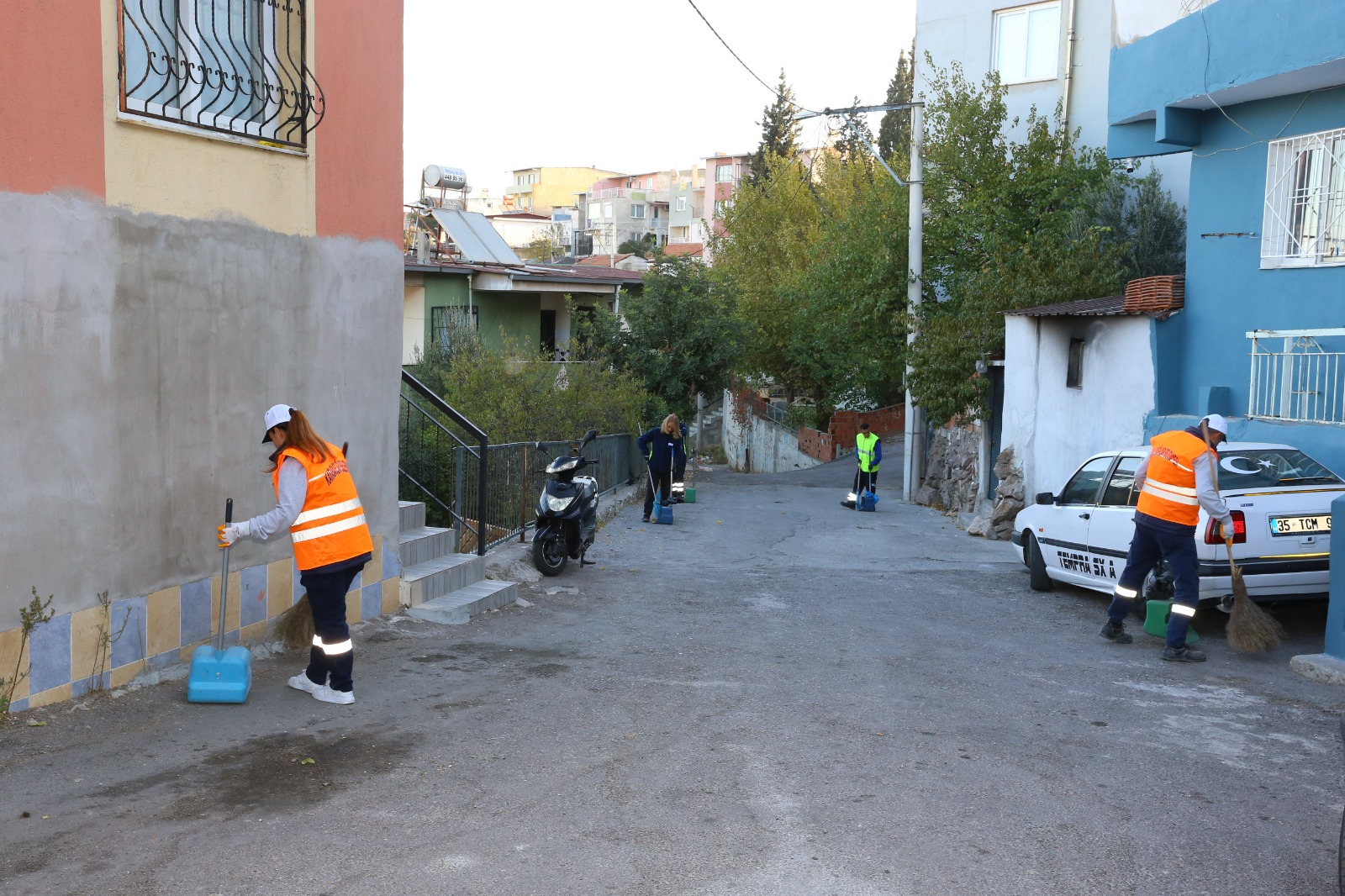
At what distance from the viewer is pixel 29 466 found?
5949mm

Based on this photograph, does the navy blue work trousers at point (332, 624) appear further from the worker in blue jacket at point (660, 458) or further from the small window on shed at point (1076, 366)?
the small window on shed at point (1076, 366)

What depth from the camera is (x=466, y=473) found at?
11.9 meters

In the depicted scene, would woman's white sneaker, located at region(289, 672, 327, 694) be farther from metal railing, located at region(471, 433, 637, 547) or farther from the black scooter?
the black scooter

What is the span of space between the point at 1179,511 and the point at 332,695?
613cm

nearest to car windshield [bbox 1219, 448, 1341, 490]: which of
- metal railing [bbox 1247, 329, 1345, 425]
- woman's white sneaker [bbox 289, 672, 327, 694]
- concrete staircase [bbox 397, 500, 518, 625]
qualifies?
metal railing [bbox 1247, 329, 1345, 425]

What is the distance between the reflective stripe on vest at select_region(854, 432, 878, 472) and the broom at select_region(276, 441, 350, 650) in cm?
1542

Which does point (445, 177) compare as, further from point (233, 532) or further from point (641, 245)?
point (641, 245)

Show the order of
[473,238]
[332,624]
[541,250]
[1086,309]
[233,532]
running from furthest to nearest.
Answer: [541,250] < [473,238] < [1086,309] < [332,624] < [233,532]

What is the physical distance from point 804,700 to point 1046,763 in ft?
5.52

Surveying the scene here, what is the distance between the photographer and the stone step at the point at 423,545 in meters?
9.59

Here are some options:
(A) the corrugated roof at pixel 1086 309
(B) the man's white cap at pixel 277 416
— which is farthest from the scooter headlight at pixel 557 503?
(A) the corrugated roof at pixel 1086 309

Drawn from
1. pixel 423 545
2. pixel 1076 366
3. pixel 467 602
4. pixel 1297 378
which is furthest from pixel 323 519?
pixel 1076 366

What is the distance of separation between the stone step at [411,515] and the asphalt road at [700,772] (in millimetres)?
1270

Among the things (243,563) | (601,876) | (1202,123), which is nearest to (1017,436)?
(1202,123)
